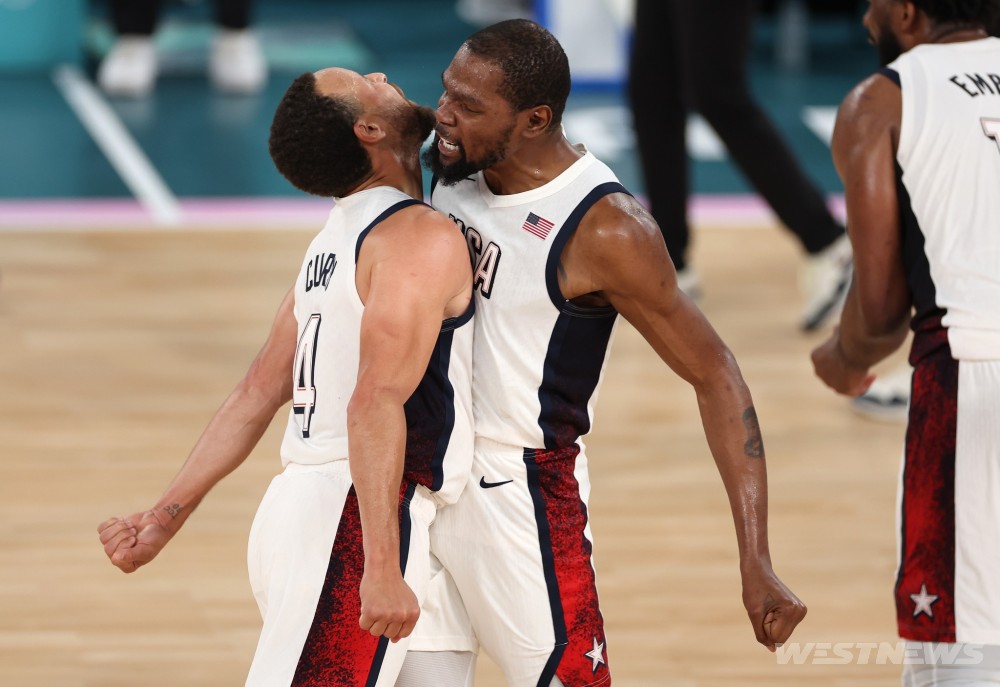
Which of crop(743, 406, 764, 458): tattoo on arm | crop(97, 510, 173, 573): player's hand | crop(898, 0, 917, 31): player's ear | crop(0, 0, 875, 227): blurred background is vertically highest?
crop(898, 0, 917, 31): player's ear

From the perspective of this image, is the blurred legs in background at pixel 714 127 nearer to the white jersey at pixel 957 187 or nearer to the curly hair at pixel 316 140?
the white jersey at pixel 957 187

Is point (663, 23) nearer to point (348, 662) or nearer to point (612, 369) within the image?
point (612, 369)

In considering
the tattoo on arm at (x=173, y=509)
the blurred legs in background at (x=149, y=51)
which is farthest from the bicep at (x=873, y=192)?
the blurred legs in background at (x=149, y=51)

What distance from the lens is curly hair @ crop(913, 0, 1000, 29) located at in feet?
8.83

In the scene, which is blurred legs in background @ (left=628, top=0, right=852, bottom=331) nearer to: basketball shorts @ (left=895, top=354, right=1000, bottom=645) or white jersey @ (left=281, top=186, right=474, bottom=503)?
basketball shorts @ (left=895, top=354, right=1000, bottom=645)

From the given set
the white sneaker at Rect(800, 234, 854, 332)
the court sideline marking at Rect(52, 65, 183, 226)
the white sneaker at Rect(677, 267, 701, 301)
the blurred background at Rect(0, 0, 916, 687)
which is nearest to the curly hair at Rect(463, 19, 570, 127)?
the blurred background at Rect(0, 0, 916, 687)

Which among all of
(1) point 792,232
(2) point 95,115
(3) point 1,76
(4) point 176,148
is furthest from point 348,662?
(3) point 1,76

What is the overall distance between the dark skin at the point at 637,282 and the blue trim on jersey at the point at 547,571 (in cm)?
28

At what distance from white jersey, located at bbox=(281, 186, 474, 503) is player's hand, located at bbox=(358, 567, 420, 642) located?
28cm

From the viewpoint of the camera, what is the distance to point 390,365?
2273 mm

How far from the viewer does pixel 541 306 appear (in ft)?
8.06

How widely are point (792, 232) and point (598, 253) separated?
10.3 feet

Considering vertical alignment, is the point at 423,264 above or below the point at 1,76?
above
